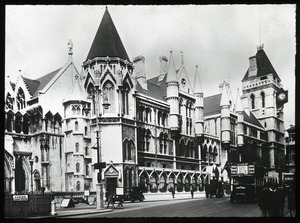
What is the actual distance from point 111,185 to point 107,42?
8.34 meters

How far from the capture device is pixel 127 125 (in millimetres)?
24312

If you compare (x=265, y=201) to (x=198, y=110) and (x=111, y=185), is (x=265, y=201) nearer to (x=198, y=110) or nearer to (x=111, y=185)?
(x=111, y=185)

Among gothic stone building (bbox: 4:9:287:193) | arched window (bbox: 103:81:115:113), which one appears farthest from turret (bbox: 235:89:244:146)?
arched window (bbox: 103:81:115:113)

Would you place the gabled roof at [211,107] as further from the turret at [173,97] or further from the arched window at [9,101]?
the arched window at [9,101]

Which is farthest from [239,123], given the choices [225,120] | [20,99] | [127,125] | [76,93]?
[20,99]

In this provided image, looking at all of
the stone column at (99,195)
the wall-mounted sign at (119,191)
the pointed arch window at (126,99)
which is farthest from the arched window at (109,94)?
the stone column at (99,195)

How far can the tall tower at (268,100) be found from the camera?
24.4m

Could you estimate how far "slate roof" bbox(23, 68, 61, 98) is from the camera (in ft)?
62.6

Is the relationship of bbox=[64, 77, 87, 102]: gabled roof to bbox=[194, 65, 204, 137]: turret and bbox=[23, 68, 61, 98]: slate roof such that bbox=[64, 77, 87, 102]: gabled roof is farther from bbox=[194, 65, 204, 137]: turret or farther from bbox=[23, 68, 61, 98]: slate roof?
bbox=[194, 65, 204, 137]: turret

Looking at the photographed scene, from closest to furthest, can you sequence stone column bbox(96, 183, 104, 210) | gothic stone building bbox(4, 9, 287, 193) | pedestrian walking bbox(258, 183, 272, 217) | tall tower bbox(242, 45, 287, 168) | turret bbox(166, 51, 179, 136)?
pedestrian walking bbox(258, 183, 272, 217)
stone column bbox(96, 183, 104, 210)
gothic stone building bbox(4, 9, 287, 193)
tall tower bbox(242, 45, 287, 168)
turret bbox(166, 51, 179, 136)

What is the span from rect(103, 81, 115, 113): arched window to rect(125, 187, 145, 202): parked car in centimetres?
504

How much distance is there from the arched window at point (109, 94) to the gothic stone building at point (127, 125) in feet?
0.20
